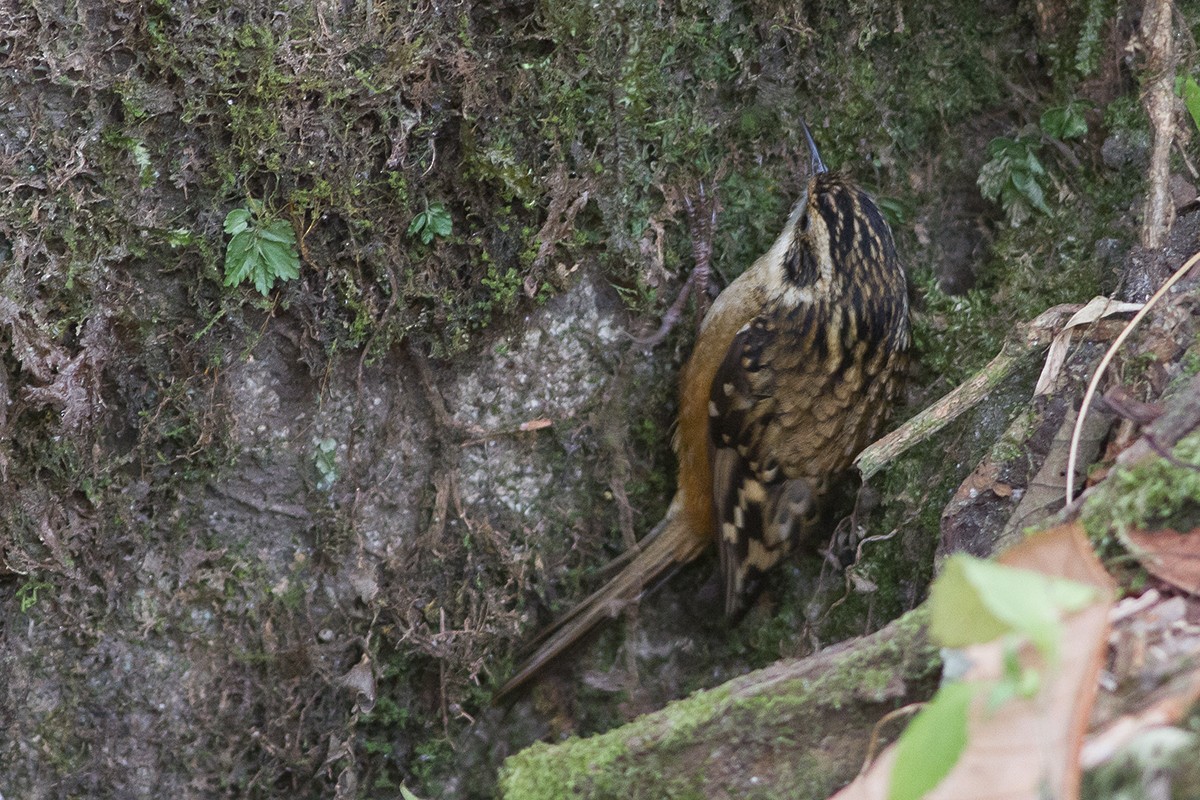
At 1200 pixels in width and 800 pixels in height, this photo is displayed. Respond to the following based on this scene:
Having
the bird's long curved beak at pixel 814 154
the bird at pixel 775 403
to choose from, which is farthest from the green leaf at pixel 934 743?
the bird's long curved beak at pixel 814 154

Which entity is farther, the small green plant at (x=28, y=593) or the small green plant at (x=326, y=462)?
the small green plant at (x=326, y=462)

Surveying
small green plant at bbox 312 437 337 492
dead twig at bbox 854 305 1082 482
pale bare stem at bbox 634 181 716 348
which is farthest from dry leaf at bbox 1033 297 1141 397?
small green plant at bbox 312 437 337 492

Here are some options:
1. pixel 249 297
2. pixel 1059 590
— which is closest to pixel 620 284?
pixel 249 297

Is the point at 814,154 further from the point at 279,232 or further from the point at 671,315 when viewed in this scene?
the point at 279,232

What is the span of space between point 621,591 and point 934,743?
8.15 ft

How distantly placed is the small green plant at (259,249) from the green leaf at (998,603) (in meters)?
2.39

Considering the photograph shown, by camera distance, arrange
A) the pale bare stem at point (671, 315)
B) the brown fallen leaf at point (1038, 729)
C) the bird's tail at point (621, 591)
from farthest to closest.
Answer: the pale bare stem at point (671, 315) < the bird's tail at point (621, 591) < the brown fallen leaf at point (1038, 729)

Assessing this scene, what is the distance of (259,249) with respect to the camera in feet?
10.9

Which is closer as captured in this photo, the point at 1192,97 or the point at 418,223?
the point at 1192,97

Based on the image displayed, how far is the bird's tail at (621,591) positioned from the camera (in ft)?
12.7

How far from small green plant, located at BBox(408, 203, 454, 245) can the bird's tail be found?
4.26ft

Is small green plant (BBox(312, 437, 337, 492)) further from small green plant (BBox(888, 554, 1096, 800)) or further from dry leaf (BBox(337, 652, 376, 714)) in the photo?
small green plant (BBox(888, 554, 1096, 800))

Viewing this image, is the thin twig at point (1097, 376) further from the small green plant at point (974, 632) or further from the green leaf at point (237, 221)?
the green leaf at point (237, 221)

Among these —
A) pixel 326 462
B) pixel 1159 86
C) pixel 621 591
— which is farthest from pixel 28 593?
pixel 1159 86
